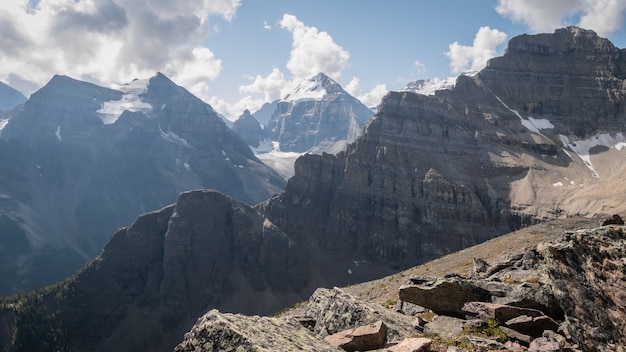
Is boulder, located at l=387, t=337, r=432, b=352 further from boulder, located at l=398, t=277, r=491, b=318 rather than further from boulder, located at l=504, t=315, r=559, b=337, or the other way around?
boulder, located at l=398, t=277, r=491, b=318

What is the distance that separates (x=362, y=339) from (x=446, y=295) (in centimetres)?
854

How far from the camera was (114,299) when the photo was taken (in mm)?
182875

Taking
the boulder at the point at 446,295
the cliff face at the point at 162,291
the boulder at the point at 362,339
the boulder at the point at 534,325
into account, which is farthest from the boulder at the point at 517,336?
the cliff face at the point at 162,291

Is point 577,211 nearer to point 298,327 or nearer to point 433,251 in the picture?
point 433,251

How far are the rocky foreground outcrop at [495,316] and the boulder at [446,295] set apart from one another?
0.05 meters

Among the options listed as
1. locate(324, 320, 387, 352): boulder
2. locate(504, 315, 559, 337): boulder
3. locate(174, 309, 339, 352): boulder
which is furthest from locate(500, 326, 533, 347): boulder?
locate(174, 309, 339, 352): boulder

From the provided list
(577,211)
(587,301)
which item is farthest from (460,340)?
(577,211)

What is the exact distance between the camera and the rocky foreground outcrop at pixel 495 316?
1149cm

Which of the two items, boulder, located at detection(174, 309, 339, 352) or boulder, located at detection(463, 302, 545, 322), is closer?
boulder, located at detection(174, 309, 339, 352)

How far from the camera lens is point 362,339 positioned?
1340 centimetres

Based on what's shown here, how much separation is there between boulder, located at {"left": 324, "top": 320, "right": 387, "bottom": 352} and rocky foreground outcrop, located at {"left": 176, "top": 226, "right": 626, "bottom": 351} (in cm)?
4

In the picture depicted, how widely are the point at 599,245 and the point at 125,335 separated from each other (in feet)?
625

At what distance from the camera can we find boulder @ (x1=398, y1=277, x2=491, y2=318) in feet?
65.7

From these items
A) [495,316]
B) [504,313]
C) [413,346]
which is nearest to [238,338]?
[413,346]
